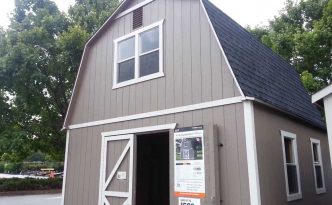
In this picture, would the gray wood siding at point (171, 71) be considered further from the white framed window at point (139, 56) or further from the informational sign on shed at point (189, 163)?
the informational sign on shed at point (189, 163)

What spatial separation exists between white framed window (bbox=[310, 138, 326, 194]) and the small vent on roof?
5.74 meters

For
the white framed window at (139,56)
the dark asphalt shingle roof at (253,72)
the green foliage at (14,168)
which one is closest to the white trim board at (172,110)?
the dark asphalt shingle roof at (253,72)

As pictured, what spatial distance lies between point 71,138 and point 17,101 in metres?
7.40

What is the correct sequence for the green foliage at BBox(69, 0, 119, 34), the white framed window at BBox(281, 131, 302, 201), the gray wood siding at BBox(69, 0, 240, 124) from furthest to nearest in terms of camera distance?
the green foliage at BBox(69, 0, 119, 34) < the white framed window at BBox(281, 131, 302, 201) < the gray wood siding at BBox(69, 0, 240, 124)

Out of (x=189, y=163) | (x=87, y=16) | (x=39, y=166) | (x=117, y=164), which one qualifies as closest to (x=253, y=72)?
(x=189, y=163)

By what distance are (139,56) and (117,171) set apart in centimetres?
291

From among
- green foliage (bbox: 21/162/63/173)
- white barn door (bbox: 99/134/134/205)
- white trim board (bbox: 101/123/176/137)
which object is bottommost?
white barn door (bbox: 99/134/134/205)

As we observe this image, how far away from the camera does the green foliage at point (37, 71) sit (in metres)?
14.3

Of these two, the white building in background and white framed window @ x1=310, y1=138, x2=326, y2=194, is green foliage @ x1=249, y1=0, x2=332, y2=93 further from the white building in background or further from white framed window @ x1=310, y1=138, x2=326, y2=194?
the white building in background

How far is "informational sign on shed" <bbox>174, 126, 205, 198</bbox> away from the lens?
18.9ft

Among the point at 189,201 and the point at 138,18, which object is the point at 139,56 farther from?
the point at 189,201

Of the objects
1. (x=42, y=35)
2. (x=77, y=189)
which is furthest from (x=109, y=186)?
(x=42, y=35)

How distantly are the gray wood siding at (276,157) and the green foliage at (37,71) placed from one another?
11.5 metres

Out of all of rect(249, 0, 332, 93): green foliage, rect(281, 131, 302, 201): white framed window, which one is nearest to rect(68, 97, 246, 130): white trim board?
rect(281, 131, 302, 201): white framed window
